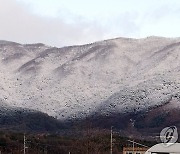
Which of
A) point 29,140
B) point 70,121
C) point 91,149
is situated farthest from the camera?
point 70,121

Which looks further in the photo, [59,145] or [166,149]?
[59,145]

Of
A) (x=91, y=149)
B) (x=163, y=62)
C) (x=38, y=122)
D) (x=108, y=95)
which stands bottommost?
(x=91, y=149)

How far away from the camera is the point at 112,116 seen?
514ft

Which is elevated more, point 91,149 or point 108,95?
point 108,95

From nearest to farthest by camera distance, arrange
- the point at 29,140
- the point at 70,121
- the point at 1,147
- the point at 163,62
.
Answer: the point at 1,147 → the point at 29,140 → the point at 70,121 → the point at 163,62

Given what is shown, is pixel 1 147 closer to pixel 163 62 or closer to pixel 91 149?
pixel 91 149

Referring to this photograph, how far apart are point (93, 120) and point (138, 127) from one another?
12.9 m

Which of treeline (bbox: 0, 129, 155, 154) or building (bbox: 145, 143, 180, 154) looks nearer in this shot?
building (bbox: 145, 143, 180, 154)

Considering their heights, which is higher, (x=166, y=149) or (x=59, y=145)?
(x=59, y=145)

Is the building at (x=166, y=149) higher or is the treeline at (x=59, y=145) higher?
the treeline at (x=59, y=145)

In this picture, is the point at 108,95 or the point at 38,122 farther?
the point at 108,95

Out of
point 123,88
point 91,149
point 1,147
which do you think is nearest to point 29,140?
point 1,147

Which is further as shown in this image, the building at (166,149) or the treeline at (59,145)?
the treeline at (59,145)

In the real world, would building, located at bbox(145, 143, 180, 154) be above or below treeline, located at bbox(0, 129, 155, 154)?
below
